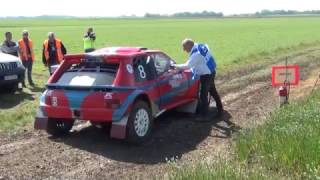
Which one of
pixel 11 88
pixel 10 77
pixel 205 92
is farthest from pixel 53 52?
pixel 205 92

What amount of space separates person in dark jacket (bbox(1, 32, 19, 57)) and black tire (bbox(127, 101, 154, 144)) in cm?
808

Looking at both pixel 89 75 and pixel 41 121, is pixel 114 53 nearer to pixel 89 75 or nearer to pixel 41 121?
pixel 89 75

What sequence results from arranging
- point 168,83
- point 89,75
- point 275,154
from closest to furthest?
point 275,154
point 89,75
point 168,83

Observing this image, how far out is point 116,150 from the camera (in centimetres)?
898

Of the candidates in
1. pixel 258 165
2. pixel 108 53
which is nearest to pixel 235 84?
pixel 108 53

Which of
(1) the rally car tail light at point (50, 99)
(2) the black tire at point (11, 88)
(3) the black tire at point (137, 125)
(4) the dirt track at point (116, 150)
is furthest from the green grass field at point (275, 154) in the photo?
(2) the black tire at point (11, 88)

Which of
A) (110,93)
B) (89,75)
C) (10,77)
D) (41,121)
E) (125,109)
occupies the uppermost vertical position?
(89,75)

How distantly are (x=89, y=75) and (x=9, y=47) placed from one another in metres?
7.90

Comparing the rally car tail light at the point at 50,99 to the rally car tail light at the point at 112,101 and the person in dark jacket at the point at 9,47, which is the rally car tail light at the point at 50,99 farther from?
the person in dark jacket at the point at 9,47

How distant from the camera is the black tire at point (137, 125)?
9.04 metres

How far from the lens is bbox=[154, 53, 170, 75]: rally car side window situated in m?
10.4

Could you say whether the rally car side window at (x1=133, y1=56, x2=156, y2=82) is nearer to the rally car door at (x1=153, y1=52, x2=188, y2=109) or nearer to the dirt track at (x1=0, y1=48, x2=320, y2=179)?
the rally car door at (x1=153, y1=52, x2=188, y2=109)

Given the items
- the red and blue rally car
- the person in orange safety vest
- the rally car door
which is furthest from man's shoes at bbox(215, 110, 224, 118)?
the person in orange safety vest

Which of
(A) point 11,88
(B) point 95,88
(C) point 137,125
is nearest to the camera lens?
(B) point 95,88
